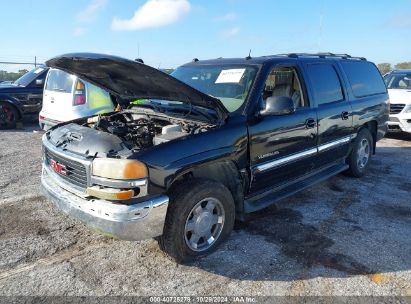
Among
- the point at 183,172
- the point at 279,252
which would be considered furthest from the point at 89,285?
the point at 279,252

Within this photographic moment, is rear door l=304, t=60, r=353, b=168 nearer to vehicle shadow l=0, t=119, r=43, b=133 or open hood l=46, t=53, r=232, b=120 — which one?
open hood l=46, t=53, r=232, b=120

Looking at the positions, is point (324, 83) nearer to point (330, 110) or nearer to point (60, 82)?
point (330, 110)

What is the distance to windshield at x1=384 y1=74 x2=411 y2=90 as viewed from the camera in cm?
1017

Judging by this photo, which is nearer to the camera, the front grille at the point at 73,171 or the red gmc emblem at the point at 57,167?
the front grille at the point at 73,171

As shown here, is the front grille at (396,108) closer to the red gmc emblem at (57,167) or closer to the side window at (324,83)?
the side window at (324,83)

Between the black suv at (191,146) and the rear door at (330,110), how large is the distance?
0.08 feet

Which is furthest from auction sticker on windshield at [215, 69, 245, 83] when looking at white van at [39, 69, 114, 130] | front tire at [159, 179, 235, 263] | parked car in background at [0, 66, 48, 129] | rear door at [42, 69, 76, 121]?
parked car in background at [0, 66, 48, 129]

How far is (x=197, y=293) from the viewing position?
2898 millimetres

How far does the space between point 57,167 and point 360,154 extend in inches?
183

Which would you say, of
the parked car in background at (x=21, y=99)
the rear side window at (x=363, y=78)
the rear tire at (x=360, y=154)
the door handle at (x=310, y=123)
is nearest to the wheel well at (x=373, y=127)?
the rear tire at (x=360, y=154)

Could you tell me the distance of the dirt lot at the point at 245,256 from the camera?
9.78 ft

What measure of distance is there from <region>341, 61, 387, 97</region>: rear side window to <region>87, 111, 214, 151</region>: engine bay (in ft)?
9.97

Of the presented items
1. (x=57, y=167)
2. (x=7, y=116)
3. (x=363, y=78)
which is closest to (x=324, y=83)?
(x=363, y=78)

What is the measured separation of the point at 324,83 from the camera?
15.8ft
